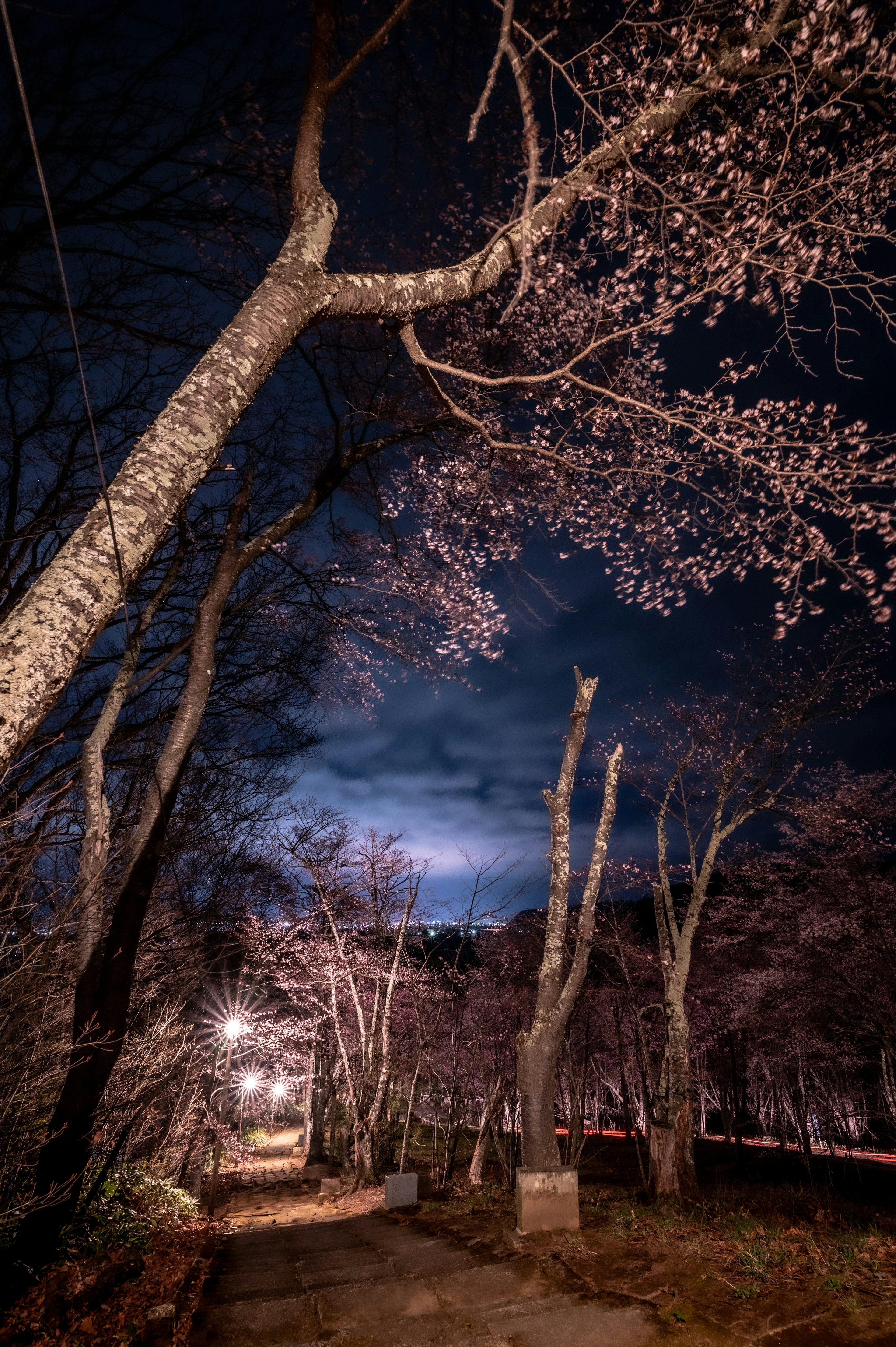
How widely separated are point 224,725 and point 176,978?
515 cm

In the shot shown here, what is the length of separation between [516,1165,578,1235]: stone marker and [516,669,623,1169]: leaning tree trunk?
14 cm

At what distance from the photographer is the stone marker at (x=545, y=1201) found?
17.6ft

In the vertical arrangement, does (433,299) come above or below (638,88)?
below

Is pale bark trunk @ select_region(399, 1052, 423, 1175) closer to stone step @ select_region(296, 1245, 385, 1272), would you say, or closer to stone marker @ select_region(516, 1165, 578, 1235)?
stone step @ select_region(296, 1245, 385, 1272)

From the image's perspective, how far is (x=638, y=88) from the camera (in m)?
5.25

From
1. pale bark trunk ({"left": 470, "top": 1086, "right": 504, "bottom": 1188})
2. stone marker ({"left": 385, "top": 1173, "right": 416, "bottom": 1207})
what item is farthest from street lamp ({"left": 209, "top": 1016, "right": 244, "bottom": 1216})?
pale bark trunk ({"left": 470, "top": 1086, "right": 504, "bottom": 1188})

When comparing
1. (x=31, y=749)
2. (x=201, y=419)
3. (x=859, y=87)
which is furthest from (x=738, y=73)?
(x=31, y=749)

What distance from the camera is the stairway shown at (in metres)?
3.41

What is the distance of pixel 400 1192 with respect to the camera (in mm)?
9633

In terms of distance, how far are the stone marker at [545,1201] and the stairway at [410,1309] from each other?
67cm

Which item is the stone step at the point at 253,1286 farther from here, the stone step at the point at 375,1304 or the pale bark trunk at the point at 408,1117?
the pale bark trunk at the point at 408,1117

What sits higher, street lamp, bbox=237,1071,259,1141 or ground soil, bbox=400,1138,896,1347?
ground soil, bbox=400,1138,896,1347

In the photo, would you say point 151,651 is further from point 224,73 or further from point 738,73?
point 738,73

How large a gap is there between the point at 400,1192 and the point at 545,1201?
236 inches
